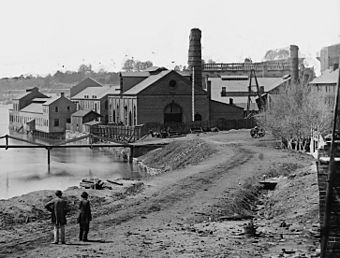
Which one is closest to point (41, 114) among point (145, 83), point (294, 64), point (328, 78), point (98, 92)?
point (98, 92)

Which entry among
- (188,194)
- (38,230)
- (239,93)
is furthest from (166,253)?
(239,93)

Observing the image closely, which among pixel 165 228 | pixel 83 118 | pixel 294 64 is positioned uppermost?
pixel 294 64

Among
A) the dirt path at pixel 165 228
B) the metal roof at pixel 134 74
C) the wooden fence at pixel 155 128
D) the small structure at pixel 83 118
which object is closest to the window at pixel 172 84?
the wooden fence at pixel 155 128

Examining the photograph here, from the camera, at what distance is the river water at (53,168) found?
3656 cm

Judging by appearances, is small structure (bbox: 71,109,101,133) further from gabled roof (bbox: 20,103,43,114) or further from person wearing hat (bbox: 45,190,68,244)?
person wearing hat (bbox: 45,190,68,244)

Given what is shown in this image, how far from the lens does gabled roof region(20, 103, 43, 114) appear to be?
8631 centimetres

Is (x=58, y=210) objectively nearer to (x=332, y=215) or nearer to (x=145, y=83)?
(x=332, y=215)

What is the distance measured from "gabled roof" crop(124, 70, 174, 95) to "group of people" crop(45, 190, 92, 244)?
47243 millimetres

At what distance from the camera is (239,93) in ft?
261

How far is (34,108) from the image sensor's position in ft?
291

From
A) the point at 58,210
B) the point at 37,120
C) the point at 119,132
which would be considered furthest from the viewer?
the point at 37,120

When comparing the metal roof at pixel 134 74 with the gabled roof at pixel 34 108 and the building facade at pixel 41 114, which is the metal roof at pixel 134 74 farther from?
the gabled roof at pixel 34 108

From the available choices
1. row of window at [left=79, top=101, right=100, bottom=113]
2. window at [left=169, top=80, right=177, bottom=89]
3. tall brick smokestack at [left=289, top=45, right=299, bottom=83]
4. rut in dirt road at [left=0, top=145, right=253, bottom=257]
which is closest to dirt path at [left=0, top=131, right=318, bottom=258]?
rut in dirt road at [left=0, top=145, right=253, bottom=257]

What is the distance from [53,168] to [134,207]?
1006 inches
